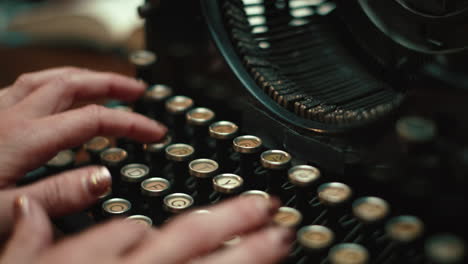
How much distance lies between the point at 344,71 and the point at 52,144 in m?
0.74

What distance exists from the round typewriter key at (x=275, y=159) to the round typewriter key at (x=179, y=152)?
0.22m

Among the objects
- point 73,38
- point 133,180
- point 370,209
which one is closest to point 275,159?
point 370,209

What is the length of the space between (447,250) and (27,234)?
0.69 m

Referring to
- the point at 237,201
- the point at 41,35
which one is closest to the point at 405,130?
the point at 237,201

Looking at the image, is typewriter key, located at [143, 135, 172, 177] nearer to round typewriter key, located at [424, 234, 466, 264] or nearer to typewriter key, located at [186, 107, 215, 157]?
typewriter key, located at [186, 107, 215, 157]

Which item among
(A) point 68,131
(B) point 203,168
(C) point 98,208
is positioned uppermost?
(A) point 68,131

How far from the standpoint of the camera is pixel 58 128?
47.7 inches

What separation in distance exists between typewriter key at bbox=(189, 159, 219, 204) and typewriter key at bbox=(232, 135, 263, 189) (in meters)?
0.07

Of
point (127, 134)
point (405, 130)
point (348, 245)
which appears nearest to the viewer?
point (405, 130)

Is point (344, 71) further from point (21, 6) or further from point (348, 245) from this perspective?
point (21, 6)

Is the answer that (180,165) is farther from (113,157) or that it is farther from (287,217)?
(287,217)

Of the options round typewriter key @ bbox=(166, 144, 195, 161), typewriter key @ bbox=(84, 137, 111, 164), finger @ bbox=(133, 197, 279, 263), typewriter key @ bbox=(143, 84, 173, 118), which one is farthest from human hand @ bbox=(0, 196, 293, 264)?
typewriter key @ bbox=(143, 84, 173, 118)

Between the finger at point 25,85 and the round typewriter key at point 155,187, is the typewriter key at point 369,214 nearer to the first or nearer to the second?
the round typewriter key at point 155,187

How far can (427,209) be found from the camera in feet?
3.29
